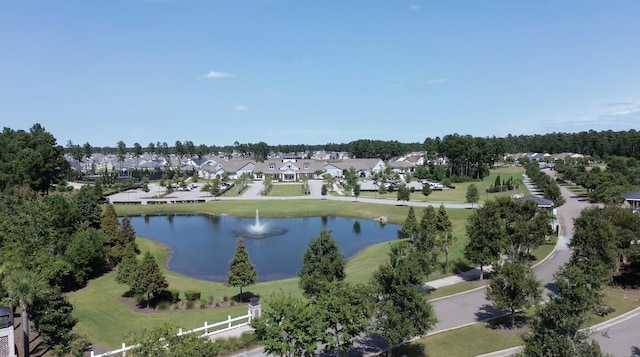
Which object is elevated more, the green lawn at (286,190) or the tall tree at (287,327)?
the tall tree at (287,327)

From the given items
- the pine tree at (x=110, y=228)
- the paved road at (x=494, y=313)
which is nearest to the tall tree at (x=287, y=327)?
the paved road at (x=494, y=313)

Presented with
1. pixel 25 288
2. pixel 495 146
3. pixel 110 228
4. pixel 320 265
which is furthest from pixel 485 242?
pixel 495 146

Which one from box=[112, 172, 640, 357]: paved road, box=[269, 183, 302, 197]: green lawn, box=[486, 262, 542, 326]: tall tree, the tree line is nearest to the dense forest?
the tree line

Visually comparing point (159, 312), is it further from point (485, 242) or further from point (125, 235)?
point (485, 242)

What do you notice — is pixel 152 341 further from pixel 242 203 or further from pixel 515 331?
pixel 242 203

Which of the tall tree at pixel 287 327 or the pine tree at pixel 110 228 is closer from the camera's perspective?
the tall tree at pixel 287 327

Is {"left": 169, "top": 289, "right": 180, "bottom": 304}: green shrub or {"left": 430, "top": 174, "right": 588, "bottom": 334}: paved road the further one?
Answer: {"left": 169, "top": 289, "right": 180, "bottom": 304}: green shrub

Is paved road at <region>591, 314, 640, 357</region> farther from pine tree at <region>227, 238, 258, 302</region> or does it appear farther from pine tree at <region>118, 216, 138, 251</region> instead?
pine tree at <region>118, 216, 138, 251</region>

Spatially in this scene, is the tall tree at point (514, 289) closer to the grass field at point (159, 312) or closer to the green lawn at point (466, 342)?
the green lawn at point (466, 342)

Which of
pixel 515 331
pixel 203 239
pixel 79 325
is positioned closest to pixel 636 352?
pixel 515 331
